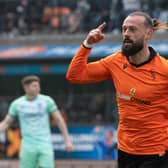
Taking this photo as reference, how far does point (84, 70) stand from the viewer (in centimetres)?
623

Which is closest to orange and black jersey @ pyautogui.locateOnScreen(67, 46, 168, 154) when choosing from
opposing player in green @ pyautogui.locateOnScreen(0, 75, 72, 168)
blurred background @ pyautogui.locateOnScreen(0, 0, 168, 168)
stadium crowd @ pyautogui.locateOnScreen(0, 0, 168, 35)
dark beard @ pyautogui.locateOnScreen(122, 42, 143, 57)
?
dark beard @ pyautogui.locateOnScreen(122, 42, 143, 57)

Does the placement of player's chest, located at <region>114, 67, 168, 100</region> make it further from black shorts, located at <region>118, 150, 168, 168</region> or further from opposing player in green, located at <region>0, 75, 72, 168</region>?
opposing player in green, located at <region>0, 75, 72, 168</region>

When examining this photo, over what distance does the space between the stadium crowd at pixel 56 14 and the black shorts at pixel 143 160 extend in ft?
44.5

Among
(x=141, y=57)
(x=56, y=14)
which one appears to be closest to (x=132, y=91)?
(x=141, y=57)

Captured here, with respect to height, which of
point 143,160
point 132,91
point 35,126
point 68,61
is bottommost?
point 68,61

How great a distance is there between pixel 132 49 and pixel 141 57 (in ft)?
0.72

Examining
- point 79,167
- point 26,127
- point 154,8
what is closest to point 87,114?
point 79,167

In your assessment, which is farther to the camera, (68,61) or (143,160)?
(68,61)

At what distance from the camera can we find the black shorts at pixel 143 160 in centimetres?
603

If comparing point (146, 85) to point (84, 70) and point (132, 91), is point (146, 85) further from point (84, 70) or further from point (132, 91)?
point (84, 70)

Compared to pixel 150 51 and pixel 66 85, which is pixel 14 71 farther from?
pixel 150 51

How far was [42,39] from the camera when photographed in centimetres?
2064

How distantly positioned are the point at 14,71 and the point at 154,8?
4.26 metres

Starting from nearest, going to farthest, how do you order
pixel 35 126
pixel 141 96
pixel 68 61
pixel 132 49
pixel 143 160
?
pixel 132 49
pixel 141 96
pixel 143 160
pixel 35 126
pixel 68 61
